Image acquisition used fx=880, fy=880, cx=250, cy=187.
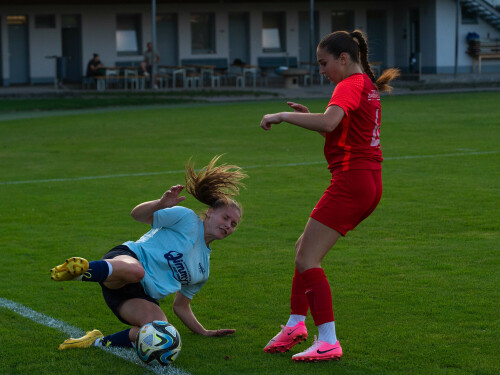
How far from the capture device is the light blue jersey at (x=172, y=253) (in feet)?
17.3

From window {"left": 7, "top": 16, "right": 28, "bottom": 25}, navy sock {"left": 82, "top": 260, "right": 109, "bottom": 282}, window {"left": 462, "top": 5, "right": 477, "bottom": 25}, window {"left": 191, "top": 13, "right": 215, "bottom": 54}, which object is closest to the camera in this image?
navy sock {"left": 82, "top": 260, "right": 109, "bottom": 282}

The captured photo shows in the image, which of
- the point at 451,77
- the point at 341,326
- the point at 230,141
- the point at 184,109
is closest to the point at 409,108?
the point at 184,109

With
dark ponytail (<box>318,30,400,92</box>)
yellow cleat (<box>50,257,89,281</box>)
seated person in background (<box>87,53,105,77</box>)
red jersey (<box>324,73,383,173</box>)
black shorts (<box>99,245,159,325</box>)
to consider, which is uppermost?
seated person in background (<box>87,53,105,77</box>)

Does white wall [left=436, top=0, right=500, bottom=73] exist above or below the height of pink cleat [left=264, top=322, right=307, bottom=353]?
above

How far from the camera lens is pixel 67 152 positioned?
1675cm

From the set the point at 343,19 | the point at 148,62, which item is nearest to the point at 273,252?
the point at 148,62

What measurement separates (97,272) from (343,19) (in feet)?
145

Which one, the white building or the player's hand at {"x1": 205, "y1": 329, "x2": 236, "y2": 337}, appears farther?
the white building

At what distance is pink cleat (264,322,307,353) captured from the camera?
5.24 meters

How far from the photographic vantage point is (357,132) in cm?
502

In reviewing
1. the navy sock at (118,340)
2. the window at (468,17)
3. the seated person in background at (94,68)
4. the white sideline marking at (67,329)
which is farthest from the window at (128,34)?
the navy sock at (118,340)

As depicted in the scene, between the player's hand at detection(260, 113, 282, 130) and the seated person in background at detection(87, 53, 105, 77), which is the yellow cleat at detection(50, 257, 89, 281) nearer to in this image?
the player's hand at detection(260, 113, 282, 130)

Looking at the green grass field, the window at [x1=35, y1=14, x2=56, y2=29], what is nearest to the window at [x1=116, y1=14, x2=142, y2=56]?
the window at [x1=35, y1=14, x2=56, y2=29]

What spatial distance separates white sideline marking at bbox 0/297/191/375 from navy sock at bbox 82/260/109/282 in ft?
1.91
